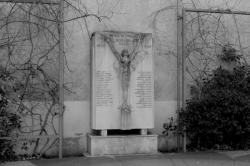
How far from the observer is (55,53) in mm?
7992

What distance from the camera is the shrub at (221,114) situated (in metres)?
8.13

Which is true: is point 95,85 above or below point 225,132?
above

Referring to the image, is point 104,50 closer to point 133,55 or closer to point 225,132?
point 133,55

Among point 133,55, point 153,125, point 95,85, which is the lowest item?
point 153,125

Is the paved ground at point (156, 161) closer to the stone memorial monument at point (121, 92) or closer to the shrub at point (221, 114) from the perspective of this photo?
the stone memorial monument at point (121, 92)

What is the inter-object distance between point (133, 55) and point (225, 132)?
238cm

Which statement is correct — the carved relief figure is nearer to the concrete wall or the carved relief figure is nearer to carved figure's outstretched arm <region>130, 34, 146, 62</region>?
carved figure's outstretched arm <region>130, 34, 146, 62</region>

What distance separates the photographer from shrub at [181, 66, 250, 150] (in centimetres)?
813

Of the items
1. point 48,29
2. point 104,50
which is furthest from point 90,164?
point 48,29

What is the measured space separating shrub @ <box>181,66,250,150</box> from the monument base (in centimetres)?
89

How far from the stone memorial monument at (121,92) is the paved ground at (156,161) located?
30cm

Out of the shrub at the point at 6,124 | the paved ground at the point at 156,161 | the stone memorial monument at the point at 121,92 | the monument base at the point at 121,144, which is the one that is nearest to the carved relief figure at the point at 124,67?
the stone memorial monument at the point at 121,92

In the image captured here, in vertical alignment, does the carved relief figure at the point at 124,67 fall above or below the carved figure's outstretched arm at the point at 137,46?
below

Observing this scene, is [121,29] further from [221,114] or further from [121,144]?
[221,114]
